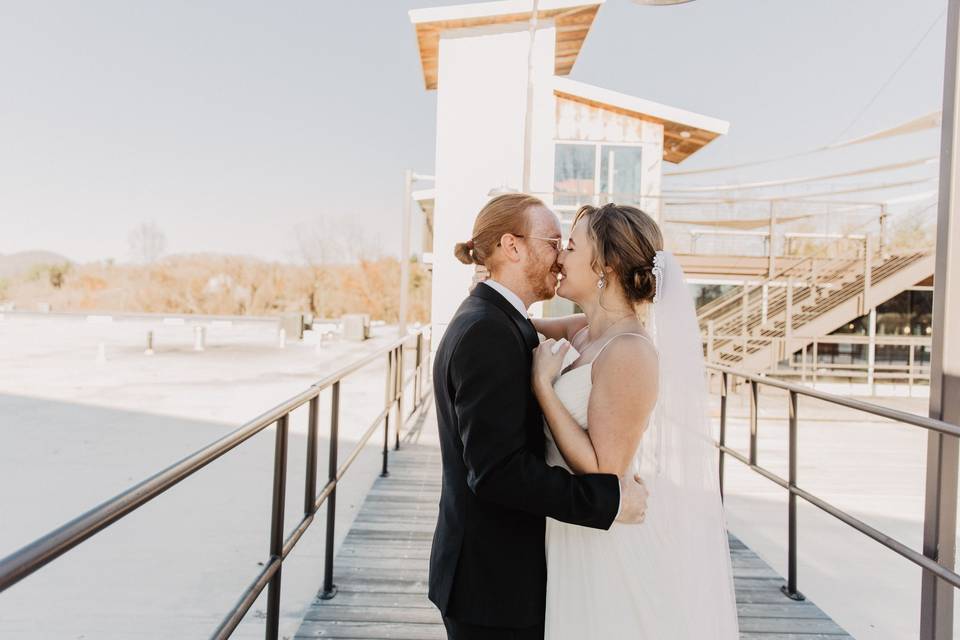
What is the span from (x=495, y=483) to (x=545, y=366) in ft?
1.03

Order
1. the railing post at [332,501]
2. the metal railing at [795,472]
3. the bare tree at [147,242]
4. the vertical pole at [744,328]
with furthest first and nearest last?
the bare tree at [147,242], the vertical pole at [744,328], the railing post at [332,501], the metal railing at [795,472]

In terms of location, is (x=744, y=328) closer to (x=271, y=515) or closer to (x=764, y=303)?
(x=764, y=303)

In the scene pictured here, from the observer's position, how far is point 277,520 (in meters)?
2.15

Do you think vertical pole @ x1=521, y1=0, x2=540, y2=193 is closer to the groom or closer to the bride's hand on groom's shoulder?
the groom

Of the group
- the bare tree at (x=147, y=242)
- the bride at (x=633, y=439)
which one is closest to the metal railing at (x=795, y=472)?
the bride at (x=633, y=439)

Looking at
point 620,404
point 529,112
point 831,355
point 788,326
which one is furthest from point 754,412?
point 831,355

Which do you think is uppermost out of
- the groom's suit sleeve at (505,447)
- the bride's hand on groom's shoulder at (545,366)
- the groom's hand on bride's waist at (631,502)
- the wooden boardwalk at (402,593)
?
the bride's hand on groom's shoulder at (545,366)

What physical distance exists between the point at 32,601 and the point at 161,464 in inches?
140

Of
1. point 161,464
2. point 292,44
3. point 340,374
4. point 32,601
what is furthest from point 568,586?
point 292,44

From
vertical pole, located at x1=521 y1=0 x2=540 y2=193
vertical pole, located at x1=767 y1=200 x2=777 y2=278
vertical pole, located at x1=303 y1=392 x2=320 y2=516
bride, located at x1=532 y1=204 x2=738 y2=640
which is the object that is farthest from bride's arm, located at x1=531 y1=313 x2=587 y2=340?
vertical pole, located at x1=767 y1=200 x2=777 y2=278

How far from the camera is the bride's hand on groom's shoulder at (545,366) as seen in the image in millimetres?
1560

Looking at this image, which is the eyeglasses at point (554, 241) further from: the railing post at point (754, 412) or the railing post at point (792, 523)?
the railing post at point (754, 412)

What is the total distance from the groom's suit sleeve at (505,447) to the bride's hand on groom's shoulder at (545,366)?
0.06 meters

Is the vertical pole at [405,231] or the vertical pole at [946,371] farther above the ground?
the vertical pole at [405,231]
